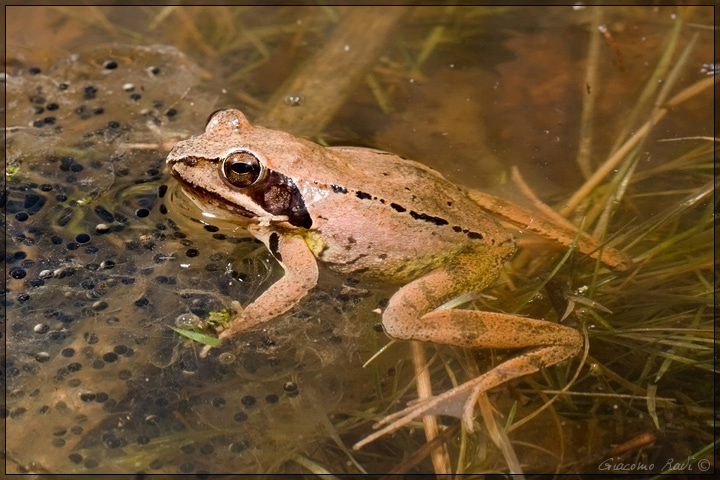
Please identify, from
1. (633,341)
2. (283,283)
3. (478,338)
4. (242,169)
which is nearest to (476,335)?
(478,338)

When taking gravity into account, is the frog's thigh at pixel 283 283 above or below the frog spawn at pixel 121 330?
above

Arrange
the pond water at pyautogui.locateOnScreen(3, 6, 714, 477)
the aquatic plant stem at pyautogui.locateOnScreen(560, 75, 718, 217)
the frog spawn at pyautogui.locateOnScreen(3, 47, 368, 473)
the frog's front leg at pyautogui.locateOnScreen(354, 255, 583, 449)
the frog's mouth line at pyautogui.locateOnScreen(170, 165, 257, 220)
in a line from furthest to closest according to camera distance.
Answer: the aquatic plant stem at pyautogui.locateOnScreen(560, 75, 718, 217), the frog's mouth line at pyautogui.locateOnScreen(170, 165, 257, 220), the frog's front leg at pyautogui.locateOnScreen(354, 255, 583, 449), the pond water at pyautogui.locateOnScreen(3, 6, 714, 477), the frog spawn at pyautogui.locateOnScreen(3, 47, 368, 473)

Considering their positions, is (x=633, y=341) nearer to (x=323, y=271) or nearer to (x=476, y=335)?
(x=476, y=335)

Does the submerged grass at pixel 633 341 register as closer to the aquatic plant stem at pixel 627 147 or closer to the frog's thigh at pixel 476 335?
the aquatic plant stem at pixel 627 147

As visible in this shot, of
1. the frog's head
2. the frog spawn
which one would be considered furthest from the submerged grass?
the frog's head

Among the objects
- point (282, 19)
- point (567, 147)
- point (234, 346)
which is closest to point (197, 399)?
point (234, 346)

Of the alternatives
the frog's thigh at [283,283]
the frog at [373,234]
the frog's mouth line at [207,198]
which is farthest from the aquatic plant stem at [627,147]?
the frog's mouth line at [207,198]

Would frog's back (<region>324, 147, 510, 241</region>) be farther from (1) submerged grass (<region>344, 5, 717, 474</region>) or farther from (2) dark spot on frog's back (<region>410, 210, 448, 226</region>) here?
(1) submerged grass (<region>344, 5, 717, 474</region>)
